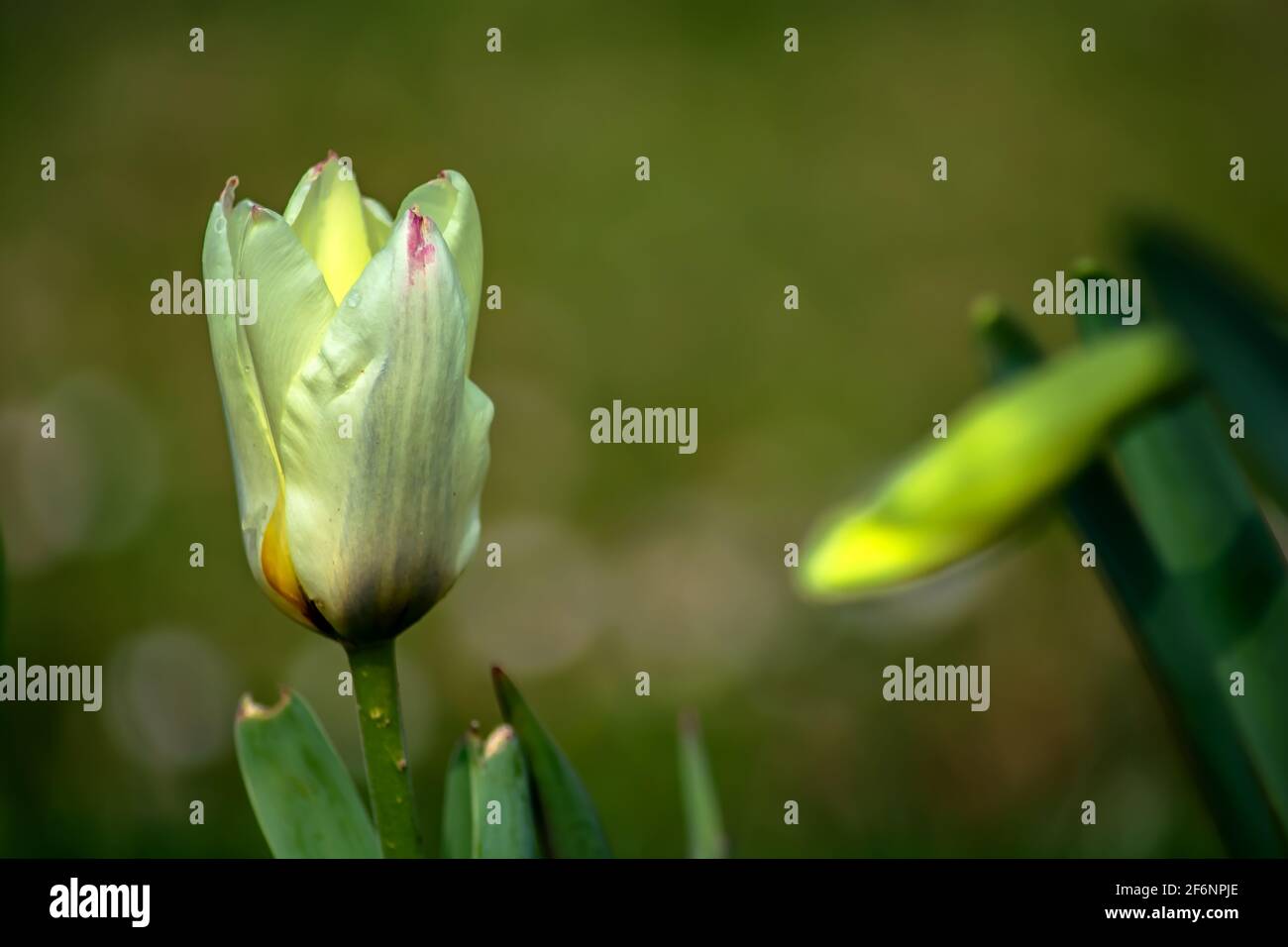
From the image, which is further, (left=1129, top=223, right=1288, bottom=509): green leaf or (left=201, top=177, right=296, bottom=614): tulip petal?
(left=201, top=177, right=296, bottom=614): tulip petal

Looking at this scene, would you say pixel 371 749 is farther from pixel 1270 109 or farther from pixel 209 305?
pixel 1270 109

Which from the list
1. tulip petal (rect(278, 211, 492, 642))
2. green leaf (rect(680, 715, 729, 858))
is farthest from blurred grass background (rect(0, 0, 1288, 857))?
tulip petal (rect(278, 211, 492, 642))

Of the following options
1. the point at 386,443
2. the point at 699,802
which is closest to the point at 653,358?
the point at 699,802

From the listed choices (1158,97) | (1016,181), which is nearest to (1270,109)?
(1158,97)

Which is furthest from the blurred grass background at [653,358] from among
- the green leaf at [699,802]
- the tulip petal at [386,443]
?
the tulip petal at [386,443]

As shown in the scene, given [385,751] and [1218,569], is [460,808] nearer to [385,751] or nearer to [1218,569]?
[385,751]

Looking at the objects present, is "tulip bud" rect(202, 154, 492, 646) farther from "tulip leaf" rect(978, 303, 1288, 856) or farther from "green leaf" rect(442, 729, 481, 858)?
"tulip leaf" rect(978, 303, 1288, 856)
